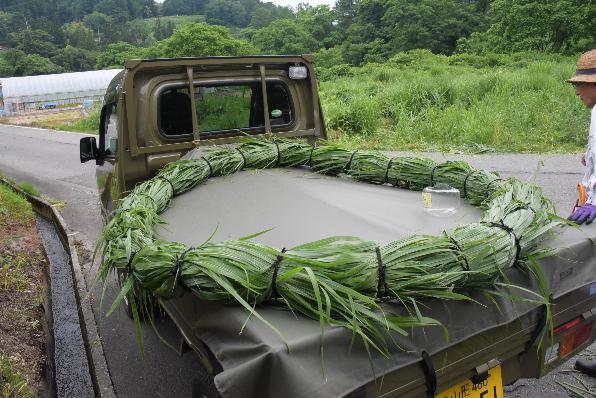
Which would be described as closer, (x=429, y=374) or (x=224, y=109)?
(x=429, y=374)

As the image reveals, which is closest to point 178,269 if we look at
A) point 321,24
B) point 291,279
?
point 291,279

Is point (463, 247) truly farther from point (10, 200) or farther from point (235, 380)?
point (10, 200)

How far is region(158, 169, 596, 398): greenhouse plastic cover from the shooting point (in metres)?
1.60

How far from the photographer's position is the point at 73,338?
4.49 meters

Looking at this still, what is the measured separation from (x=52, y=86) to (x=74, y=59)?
35920mm

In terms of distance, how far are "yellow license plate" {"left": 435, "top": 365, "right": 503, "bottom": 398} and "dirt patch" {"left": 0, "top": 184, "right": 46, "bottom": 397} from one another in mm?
2453

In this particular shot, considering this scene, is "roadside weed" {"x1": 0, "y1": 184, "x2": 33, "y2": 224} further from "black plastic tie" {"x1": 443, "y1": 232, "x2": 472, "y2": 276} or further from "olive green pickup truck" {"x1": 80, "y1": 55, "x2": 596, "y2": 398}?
"black plastic tie" {"x1": 443, "y1": 232, "x2": 472, "y2": 276}

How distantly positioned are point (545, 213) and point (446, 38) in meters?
48.7

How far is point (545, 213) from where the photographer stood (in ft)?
7.87

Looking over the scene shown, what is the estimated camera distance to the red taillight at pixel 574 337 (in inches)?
94.3

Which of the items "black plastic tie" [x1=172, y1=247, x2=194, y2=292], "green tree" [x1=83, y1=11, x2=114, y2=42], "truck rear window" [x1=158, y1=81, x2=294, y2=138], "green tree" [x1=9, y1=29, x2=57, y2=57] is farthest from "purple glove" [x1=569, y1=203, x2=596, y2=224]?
"green tree" [x1=83, y1=11, x2=114, y2=42]

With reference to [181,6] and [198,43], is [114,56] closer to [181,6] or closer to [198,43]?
[198,43]

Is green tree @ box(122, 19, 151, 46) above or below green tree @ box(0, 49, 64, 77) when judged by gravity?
above

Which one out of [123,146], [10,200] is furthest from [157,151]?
[10,200]
